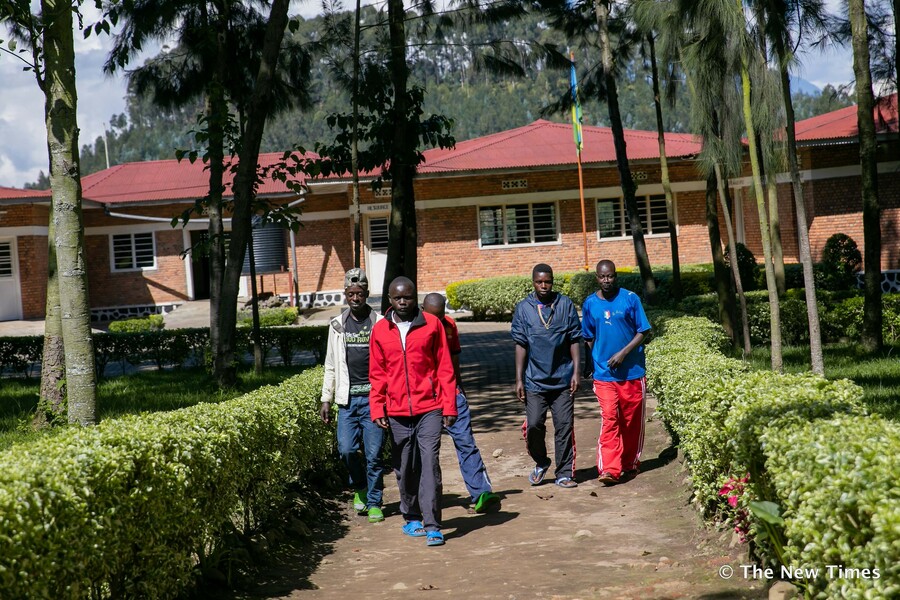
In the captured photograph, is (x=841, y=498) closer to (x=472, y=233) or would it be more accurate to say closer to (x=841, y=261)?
(x=841, y=261)

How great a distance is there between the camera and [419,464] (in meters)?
6.75

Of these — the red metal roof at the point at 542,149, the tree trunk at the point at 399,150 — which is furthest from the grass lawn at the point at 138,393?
the red metal roof at the point at 542,149

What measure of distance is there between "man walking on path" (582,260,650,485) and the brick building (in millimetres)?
18092

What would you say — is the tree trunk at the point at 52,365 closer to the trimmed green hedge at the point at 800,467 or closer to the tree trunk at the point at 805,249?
the trimmed green hedge at the point at 800,467

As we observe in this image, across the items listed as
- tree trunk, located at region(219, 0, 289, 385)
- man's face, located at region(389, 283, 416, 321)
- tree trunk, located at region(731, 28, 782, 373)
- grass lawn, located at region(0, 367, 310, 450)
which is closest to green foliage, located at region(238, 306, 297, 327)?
grass lawn, located at region(0, 367, 310, 450)

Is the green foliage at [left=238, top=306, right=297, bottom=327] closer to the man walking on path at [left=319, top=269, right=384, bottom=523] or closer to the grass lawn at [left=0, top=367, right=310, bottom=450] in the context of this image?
the grass lawn at [left=0, top=367, right=310, bottom=450]

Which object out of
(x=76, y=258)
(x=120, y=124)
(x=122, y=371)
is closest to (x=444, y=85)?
(x=120, y=124)

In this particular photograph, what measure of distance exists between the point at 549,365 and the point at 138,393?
21.5 feet

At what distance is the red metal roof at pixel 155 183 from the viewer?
2894cm

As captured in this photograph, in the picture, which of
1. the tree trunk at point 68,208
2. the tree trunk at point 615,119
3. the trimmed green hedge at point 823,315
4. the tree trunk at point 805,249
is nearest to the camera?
the tree trunk at point 68,208

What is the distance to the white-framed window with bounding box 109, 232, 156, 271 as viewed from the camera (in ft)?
97.3

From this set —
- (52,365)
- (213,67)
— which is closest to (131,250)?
(213,67)

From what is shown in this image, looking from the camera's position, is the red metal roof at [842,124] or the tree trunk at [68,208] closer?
the tree trunk at [68,208]

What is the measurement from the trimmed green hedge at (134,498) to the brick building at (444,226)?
19.8 meters
